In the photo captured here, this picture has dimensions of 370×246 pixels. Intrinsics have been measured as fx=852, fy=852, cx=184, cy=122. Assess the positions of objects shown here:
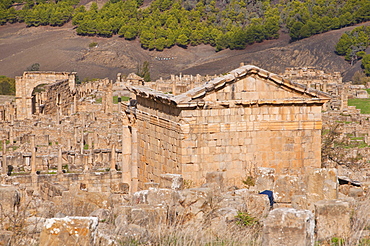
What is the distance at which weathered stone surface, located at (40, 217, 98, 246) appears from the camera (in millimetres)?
7750

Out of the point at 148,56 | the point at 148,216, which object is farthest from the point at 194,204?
the point at 148,56

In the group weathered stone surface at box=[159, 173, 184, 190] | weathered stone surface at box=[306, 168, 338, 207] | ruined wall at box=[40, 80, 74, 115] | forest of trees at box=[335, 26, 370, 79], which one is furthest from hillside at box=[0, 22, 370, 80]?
weathered stone surface at box=[306, 168, 338, 207]

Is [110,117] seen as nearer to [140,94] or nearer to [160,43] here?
[140,94]

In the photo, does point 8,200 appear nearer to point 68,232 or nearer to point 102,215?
point 102,215

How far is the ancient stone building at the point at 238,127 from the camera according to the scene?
15898mm

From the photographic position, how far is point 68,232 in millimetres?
7746

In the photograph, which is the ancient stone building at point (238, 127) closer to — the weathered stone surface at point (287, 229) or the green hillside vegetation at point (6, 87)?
the weathered stone surface at point (287, 229)

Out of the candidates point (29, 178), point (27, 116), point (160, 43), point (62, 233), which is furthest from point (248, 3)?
point (62, 233)

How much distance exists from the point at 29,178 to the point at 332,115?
28.5 m

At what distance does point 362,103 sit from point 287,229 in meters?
56.1

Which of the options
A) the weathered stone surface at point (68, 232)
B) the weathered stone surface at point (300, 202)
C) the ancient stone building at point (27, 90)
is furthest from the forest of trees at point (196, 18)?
the weathered stone surface at point (68, 232)

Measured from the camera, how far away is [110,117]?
48.5 metres

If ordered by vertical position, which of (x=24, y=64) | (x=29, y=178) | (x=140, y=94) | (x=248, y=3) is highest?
(x=248, y=3)

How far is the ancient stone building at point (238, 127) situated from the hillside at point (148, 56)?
77607mm
